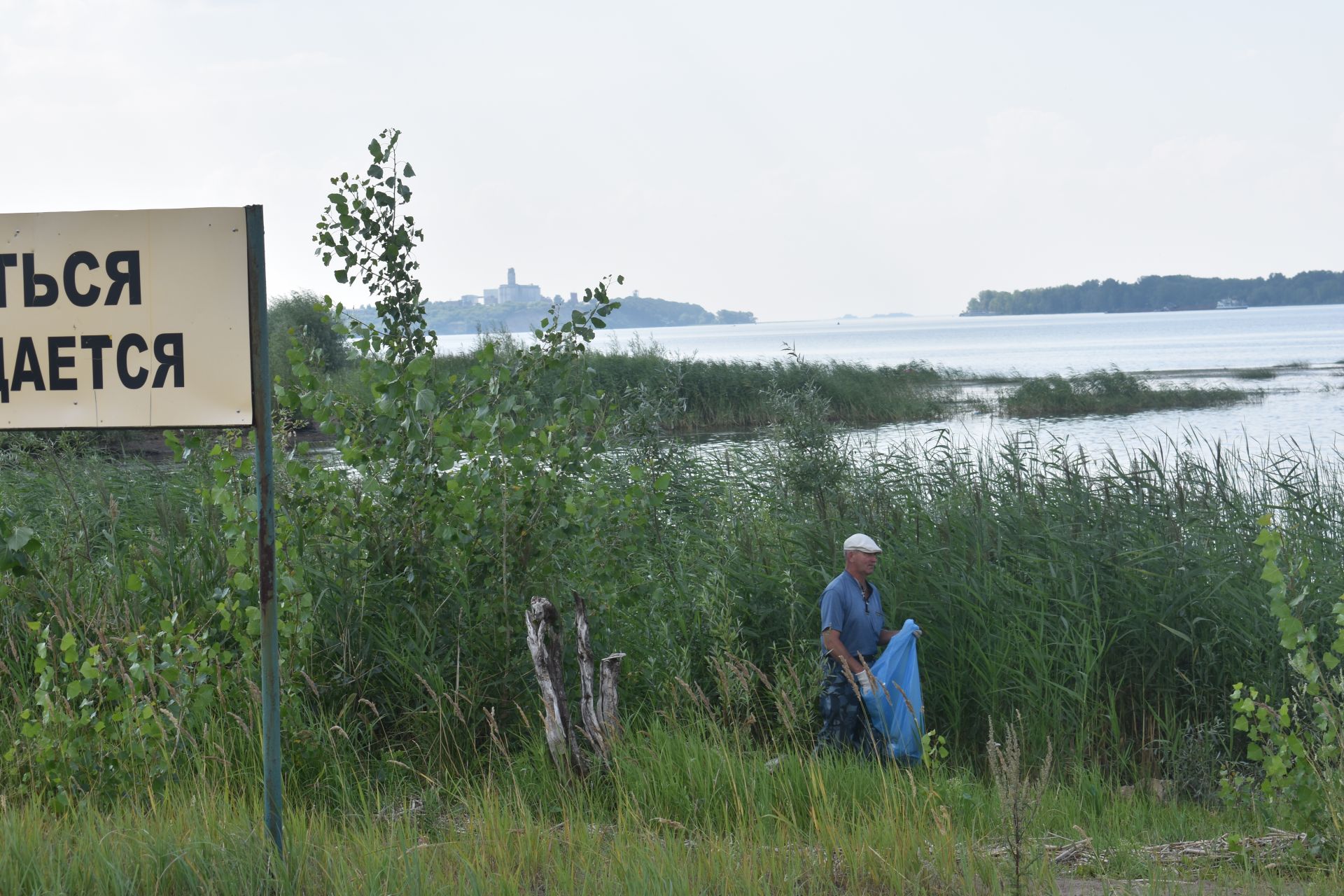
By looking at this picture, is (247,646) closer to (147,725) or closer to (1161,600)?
(147,725)

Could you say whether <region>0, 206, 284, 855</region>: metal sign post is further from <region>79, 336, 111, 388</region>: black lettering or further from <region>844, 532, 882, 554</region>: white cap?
<region>844, 532, 882, 554</region>: white cap

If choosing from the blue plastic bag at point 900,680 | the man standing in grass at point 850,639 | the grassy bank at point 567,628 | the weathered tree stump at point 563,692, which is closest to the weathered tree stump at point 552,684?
the weathered tree stump at point 563,692

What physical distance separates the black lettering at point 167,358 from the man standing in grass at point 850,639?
3.78 metres

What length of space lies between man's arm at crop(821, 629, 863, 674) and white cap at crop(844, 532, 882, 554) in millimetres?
499

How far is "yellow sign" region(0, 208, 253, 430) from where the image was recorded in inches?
124

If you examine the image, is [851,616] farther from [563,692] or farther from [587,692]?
[563,692]

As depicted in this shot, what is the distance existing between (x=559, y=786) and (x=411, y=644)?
1.10 metres

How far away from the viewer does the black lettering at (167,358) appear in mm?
3166

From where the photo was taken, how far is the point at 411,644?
4.98m

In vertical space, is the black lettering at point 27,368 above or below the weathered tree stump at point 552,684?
above

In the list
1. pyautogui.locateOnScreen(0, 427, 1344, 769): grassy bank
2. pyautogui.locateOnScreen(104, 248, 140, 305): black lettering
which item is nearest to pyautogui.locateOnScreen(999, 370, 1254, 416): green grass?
pyautogui.locateOnScreen(0, 427, 1344, 769): grassy bank

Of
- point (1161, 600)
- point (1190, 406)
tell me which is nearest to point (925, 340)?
point (1190, 406)

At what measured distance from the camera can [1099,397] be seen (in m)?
34.1

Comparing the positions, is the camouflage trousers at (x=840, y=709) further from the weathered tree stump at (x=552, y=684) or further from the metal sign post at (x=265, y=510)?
the metal sign post at (x=265, y=510)
